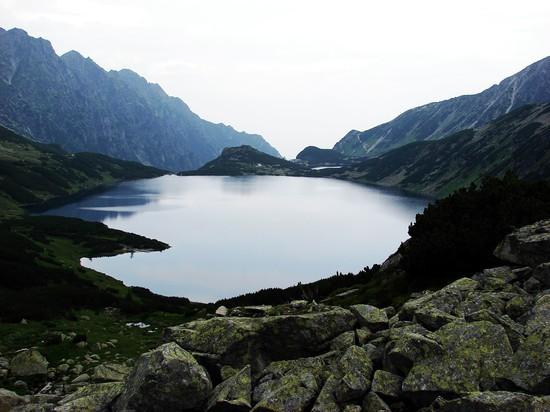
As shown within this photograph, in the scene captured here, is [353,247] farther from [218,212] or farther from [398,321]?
[398,321]

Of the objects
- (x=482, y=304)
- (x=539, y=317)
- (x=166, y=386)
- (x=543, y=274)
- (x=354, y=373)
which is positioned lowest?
(x=166, y=386)

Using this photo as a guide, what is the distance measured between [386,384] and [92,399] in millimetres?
8942

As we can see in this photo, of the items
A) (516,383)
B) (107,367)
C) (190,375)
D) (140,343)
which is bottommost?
(140,343)

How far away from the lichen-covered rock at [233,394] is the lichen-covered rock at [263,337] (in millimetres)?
1217

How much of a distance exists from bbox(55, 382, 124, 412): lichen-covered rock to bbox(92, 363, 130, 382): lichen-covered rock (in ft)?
9.72

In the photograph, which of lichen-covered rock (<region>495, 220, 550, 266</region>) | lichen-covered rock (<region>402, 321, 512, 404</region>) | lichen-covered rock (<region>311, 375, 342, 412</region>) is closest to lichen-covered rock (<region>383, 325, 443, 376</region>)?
lichen-covered rock (<region>402, 321, 512, 404</region>)

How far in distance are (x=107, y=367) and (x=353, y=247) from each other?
3163 inches

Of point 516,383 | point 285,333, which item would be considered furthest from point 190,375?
point 516,383

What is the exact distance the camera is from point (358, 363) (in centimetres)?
1277

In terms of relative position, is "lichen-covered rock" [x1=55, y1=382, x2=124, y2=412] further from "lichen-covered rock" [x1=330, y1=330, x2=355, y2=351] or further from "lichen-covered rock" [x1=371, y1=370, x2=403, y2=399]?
"lichen-covered rock" [x1=371, y1=370, x2=403, y2=399]

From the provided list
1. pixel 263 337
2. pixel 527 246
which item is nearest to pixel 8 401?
pixel 263 337

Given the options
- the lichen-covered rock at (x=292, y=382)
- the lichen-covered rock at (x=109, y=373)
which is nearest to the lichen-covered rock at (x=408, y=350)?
the lichen-covered rock at (x=292, y=382)

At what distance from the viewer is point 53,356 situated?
70.0ft

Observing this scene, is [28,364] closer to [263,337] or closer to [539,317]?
[263,337]
